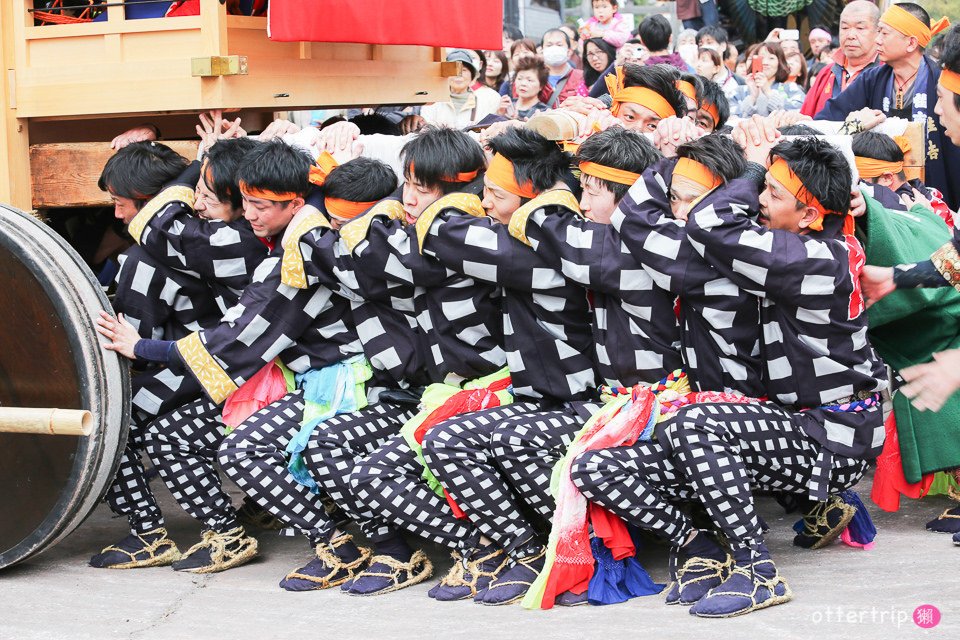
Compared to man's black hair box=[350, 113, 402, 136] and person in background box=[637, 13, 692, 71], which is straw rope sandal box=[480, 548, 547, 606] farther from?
person in background box=[637, 13, 692, 71]

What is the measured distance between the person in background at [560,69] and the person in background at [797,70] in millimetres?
1495

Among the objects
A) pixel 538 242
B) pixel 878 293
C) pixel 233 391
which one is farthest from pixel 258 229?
pixel 878 293

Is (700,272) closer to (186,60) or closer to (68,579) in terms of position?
(186,60)

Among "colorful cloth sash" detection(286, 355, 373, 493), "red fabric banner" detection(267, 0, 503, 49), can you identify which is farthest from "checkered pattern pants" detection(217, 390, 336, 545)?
"red fabric banner" detection(267, 0, 503, 49)

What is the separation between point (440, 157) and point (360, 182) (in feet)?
1.07

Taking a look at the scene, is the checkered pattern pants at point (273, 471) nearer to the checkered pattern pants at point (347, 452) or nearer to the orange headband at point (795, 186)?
the checkered pattern pants at point (347, 452)

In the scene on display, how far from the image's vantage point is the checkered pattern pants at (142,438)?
3828 millimetres

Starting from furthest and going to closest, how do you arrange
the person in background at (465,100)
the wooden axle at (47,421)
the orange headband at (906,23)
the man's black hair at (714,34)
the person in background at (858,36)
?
1. the man's black hair at (714,34)
2. the person in background at (465,100)
3. the person in background at (858,36)
4. the orange headband at (906,23)
5. the wooden axle at (47,421)

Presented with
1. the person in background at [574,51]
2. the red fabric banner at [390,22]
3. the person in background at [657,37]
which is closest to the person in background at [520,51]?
the person in background at [657,37]

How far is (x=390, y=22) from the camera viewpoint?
14.5 ft

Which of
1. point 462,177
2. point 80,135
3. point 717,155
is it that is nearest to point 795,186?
point 717,155

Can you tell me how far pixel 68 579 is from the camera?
3.69 m

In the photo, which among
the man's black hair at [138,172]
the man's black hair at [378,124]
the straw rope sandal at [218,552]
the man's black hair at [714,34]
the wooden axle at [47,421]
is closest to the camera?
the wooden axle at [47,421]

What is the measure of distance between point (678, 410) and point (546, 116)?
40.0 inches
